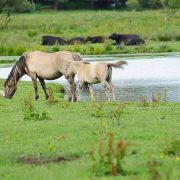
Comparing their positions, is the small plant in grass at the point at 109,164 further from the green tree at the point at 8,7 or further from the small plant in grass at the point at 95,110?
the green tree at the point at 8,7

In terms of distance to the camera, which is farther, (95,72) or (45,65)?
(95,72)

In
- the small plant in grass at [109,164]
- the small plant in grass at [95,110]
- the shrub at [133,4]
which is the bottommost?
the shrub at [133,4]

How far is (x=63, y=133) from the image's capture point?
12.3 m

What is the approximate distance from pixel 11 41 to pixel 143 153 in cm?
3618

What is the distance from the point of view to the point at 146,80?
2788 centimetres

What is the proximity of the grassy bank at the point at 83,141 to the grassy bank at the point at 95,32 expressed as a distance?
2621 cm

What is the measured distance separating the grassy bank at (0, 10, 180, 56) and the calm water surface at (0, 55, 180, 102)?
551 centimetres

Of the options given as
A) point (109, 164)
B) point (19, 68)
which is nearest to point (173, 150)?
point (109, 164)

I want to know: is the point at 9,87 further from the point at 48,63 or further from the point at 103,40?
the point at 103,40

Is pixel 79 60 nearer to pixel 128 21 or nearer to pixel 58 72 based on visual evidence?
pixel 58 72

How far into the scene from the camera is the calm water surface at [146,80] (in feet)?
74.8

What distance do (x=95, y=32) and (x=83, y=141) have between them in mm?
46369

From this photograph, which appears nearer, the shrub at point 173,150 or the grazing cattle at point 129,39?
the shrub at point 173,150

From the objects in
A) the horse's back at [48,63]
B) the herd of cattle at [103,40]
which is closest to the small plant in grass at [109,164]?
the horse's back at [48,63]
